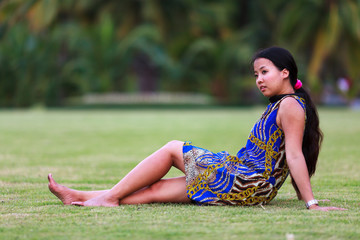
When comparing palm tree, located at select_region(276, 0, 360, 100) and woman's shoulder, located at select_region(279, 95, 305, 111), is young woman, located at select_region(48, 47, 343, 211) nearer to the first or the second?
woman's shoulder, located at select_region(279, 95, 305, 111)

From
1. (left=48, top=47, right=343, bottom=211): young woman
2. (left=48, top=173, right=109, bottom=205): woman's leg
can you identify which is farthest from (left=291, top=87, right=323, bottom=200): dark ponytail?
(left=48, top=173, right=109, bottom=205): woman's leg

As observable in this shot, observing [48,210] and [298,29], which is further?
[298,29]

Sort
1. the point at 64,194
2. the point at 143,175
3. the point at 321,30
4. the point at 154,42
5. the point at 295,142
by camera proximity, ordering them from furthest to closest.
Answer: the point at 321,30, the point at 154,42, the point at 64,194, the point at 143,175, the point at 295,142

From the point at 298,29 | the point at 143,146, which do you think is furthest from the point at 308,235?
the point at 298,29

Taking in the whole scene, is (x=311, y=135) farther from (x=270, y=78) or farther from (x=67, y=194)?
(x=67, y=194)

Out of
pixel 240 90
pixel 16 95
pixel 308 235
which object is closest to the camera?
pixel 308 235

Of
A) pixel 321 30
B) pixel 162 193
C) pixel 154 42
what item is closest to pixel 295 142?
pixel 162 193

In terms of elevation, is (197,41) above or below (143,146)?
above

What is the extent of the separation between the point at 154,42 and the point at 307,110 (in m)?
24.7

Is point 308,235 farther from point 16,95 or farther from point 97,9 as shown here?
point 97,9

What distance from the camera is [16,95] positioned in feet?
90.9

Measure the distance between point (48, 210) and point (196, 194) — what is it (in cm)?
97

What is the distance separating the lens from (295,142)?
3.96m

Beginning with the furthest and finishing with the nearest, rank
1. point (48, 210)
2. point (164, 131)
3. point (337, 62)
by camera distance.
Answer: point (337, 62)
point (164, 131)
point (48, 210)
